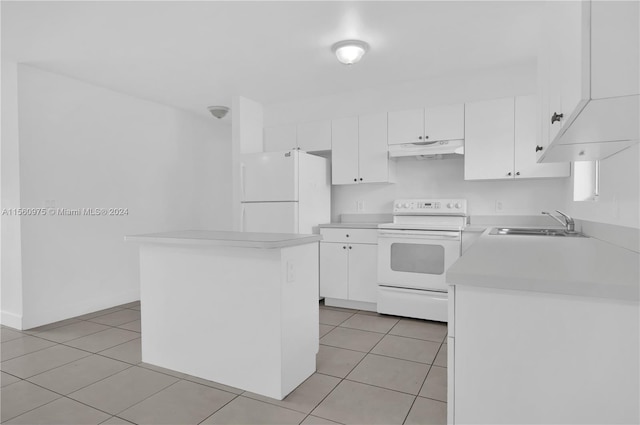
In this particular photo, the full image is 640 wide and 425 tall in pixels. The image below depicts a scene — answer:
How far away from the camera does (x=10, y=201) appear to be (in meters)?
3.48

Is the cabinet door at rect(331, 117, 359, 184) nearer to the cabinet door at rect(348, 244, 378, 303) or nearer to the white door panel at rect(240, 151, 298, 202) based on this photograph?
the white door panel at rect(240, 151, 298, 202)

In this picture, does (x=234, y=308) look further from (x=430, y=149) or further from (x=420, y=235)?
(x=430, y=149)

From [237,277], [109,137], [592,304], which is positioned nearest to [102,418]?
[237,277]

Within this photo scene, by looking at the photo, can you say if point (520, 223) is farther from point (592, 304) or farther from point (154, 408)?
point (154, 408)

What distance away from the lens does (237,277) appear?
7.34 ft

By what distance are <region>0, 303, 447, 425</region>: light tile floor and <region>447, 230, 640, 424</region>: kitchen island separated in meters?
1.01

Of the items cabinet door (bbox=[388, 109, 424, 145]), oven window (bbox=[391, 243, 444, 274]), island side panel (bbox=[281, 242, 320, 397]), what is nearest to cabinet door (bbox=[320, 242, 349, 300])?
oven window (bbox=[391, 243, 444, 274])

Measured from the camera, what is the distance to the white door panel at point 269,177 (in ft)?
13.1

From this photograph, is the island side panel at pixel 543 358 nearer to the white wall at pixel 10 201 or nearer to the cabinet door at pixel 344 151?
the cabinet door at pixel 344 151

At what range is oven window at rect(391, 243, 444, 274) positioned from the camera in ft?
11.5

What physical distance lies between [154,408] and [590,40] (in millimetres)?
2440

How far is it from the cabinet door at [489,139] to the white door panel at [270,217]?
5.84 feet

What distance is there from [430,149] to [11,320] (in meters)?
4.23

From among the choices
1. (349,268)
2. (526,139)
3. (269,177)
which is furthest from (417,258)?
(269,177)
